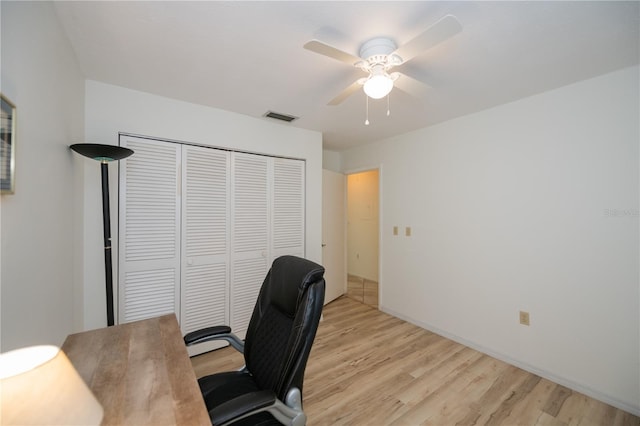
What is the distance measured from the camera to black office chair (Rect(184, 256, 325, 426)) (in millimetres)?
957

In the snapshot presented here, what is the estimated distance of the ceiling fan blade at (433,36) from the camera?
1.10 meters

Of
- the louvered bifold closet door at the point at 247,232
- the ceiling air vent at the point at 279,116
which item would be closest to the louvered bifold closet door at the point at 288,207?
the louvered bifold closet door at the point at 247,232

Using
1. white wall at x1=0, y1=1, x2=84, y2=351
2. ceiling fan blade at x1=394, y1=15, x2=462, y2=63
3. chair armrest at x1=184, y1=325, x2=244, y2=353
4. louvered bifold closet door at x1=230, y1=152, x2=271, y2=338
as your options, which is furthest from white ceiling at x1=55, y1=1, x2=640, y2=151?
chair armrest at x1=184, y1=325, x2=244, y2=353

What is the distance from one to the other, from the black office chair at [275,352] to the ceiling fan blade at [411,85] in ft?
5.11

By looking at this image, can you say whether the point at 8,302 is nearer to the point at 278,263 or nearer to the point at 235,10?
the point at 278,263

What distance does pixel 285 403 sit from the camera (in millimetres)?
1056

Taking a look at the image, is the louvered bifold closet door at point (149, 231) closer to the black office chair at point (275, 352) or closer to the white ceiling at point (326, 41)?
the white ceiling at point (326, 41)

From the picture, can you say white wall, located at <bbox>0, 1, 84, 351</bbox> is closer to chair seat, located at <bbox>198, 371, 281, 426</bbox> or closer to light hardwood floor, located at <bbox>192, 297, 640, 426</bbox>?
chair seat, located at <bbox>198, 371, 281, 426</bbox>

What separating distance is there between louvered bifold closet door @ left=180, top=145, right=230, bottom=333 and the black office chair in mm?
→ 1174

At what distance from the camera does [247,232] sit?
9.12ft

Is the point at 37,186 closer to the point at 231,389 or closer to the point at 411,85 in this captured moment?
the point at 231,389

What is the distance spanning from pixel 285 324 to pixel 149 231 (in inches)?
65.9

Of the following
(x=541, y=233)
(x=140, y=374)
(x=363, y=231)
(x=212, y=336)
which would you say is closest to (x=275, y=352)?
(x=212, y=336)

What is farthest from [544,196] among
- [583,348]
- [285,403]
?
[285,403]
